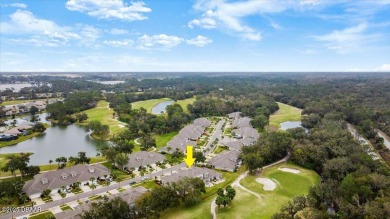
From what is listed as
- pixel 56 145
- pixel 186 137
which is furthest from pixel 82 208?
pixel 56 145

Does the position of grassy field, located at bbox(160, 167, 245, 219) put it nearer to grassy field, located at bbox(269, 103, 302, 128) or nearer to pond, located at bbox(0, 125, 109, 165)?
pond, located at bbox(0, 125, 109, 165)

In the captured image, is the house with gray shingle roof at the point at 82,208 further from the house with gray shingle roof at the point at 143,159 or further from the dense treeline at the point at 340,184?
the dense treeline at the point at 340,184

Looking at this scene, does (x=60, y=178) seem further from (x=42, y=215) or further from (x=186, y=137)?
(x=186, y=137)

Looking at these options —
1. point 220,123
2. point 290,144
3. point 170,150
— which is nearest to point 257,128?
point 220,123

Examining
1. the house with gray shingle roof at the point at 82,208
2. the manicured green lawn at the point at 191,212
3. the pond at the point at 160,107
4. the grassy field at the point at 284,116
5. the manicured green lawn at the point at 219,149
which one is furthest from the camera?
the pond at the point at 160,107

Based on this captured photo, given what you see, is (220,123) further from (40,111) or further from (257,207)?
(40,111)

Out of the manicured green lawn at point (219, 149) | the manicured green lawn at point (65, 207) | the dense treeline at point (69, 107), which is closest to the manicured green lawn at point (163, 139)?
the manicured green lawn at point (219, 149)

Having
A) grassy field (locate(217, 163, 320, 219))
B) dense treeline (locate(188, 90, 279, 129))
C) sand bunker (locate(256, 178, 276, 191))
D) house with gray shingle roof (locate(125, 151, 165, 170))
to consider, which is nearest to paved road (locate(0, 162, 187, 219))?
house with gray shingle roof (locate(125, 151, 165, 170))
